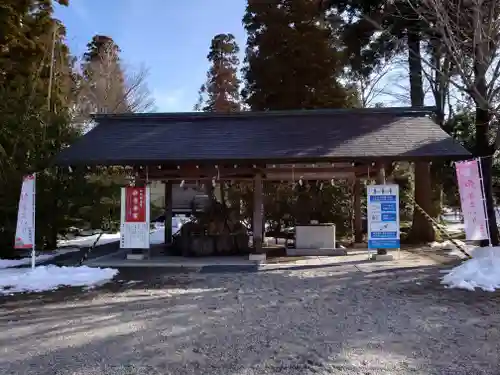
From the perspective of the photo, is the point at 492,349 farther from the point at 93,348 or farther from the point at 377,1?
the point at 377,1

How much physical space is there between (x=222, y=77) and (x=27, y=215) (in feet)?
84.5

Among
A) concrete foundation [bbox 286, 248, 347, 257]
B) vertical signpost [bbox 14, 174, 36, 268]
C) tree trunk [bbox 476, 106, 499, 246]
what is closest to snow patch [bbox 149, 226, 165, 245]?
concrete foundation [bbox 286, 248, 347, 257]

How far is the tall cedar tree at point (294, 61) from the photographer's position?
18062 millimetres

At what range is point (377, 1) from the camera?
13.0 meters

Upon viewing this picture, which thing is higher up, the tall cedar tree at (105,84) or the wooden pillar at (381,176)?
the tall cedar tree at (105,84)

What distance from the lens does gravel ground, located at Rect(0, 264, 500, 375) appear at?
388 cm

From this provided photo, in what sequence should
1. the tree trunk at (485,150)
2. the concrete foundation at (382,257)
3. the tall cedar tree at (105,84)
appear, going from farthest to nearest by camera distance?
1. the tall cedar tree at (105,84)
2. the tree trunk at (485,150)
3. the concrete foundation at (382,257)

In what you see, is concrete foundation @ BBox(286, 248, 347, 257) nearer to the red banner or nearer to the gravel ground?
the gravel ground

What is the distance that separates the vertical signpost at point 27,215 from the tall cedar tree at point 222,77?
22.8m

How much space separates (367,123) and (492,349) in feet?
27.2

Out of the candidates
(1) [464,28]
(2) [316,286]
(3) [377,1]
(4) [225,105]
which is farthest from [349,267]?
(4) [225,105]

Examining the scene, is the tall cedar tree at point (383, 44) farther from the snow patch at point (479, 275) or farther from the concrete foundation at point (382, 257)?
the snow patch at point (479, 275)

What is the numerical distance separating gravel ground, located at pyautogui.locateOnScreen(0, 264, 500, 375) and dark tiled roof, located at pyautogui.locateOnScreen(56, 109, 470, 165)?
3.06 m

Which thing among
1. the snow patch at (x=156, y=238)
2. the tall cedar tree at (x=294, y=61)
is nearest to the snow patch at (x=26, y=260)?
the snow patch at (x=156, y=238)
